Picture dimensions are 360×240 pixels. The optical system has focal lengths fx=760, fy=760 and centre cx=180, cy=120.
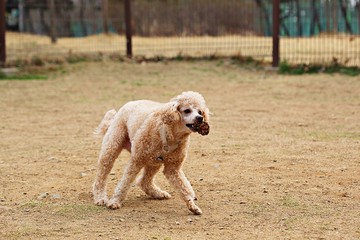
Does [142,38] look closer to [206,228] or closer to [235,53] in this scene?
[235,53]

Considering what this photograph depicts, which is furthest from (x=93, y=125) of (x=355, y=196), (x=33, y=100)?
(x=355, y=196)

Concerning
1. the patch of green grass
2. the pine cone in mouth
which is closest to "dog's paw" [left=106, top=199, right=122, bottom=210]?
the pine cone in mouth

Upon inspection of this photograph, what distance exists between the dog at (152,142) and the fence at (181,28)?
9372 millimetres

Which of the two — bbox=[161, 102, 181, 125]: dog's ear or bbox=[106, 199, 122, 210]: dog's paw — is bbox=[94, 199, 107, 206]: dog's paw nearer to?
bbox=[106, 199, 122, 210]: dog's paw

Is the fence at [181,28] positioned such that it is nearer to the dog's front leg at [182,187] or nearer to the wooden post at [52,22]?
the wooden post at [52,22]

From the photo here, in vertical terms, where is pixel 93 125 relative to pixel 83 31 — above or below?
below

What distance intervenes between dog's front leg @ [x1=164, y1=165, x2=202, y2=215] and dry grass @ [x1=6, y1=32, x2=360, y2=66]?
9.45 m

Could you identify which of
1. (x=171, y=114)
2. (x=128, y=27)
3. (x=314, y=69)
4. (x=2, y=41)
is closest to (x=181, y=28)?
(x=128, y=27)

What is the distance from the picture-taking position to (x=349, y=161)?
22.8 ft

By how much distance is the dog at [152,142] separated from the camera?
17.4 ft

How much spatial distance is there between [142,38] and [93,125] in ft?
24.0

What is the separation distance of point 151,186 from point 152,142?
1.90 ft

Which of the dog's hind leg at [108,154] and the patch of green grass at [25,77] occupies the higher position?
the patch of green grass at [25,77]

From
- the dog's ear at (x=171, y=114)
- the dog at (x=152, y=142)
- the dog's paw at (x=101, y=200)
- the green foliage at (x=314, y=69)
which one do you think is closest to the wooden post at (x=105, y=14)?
the green foliage at (x=314, y=69)
